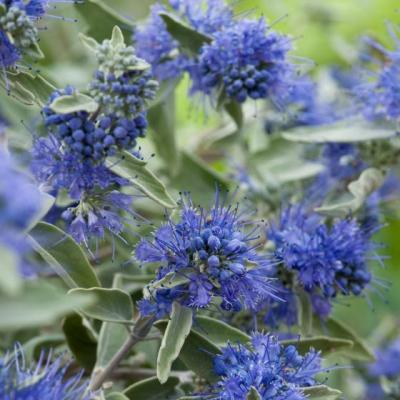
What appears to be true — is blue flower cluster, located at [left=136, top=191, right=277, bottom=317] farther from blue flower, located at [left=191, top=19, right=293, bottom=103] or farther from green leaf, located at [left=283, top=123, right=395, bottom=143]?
green leaf, located at [left=283, top=123, right=395, bottom=143]

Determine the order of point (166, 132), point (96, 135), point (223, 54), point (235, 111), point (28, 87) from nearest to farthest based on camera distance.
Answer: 1. point (96, 135)
2. point (28, 87)
3. point (223, 54)
4. point (235, 111)
5. point (166, 132)

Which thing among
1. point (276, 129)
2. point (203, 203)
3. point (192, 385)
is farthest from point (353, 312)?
point (192, 385)

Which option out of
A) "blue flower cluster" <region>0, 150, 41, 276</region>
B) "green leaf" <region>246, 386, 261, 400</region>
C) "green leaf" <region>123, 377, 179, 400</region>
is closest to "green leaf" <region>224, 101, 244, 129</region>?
"green leaf" <region>123, 377, 179, 400</region>

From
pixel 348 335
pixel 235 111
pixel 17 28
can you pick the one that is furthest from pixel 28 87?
pixel 348 335

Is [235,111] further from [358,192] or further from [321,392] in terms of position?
[321,392]

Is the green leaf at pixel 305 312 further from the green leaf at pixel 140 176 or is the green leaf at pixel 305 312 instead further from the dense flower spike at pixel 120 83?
the dense flower spike at pixel 120 83

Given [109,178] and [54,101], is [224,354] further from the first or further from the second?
[54,101]

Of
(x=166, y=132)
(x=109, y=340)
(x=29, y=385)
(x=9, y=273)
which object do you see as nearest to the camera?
(x=9, y=273)
